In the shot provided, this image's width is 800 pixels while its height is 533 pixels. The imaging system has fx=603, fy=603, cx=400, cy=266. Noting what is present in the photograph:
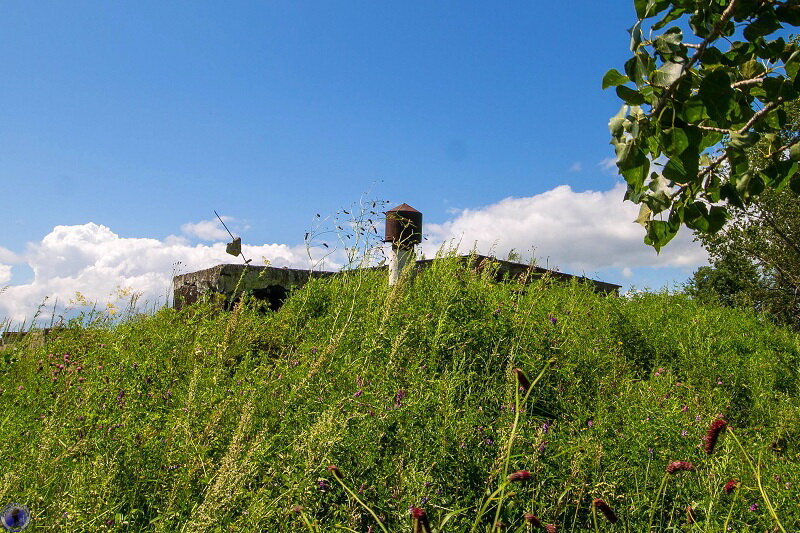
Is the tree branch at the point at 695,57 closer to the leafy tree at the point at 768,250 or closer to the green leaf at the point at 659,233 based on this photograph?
the green leaf at the point at 659,233

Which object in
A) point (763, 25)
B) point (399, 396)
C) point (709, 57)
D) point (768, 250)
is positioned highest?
point (768, 250)

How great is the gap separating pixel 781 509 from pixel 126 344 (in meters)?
4.75

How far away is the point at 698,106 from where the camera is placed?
66.8 inches

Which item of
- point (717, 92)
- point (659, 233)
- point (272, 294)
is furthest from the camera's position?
point (272, 294)

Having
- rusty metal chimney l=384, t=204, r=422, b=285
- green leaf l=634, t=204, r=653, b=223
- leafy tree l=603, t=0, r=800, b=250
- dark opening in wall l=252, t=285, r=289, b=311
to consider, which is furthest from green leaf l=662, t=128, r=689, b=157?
dark opening in wall l=252, t=285, r=289, b=311

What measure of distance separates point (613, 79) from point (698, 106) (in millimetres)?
246

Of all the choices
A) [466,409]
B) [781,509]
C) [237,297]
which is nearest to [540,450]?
[466,409]

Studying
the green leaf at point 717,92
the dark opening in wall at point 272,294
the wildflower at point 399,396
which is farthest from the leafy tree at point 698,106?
the dark opening in wall at point 272,294

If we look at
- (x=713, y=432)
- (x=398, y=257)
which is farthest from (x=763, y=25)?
(x=398, y=257)

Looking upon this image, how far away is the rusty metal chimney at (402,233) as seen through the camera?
6.70 m

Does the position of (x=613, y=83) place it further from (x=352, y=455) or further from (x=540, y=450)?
(x=352, y=455)

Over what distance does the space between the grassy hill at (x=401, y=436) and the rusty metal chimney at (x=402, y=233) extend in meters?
1.80

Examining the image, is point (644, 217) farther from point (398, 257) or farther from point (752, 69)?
point (398, 257)

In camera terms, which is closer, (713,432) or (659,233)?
(713,432)
